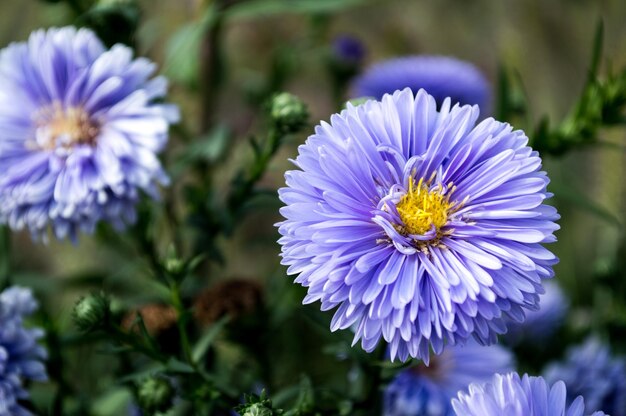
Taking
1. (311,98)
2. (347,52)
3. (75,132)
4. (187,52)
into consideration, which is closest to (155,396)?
(75,132)

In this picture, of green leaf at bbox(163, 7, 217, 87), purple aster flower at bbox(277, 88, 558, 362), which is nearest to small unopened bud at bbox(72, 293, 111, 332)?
purple aster flower at bbox(277, 88, 558, 362)

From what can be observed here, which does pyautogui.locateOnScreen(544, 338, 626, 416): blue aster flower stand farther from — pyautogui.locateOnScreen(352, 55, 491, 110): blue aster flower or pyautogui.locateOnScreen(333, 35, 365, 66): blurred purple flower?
pyautogui.locateOnScreen(333, 35, 365, 66): blurred purple flower

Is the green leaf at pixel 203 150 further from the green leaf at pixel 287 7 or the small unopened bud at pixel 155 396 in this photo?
the small unopened bud at pixel 155 396

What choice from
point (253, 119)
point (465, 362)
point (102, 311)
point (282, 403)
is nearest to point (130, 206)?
point (102, 311)

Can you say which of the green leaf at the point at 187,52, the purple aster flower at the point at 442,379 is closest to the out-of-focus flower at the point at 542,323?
the purple aster flower at the point at 442,379

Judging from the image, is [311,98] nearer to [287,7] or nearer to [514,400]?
[287,7]

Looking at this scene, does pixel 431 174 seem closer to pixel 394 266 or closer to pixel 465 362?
pixel 394 266
